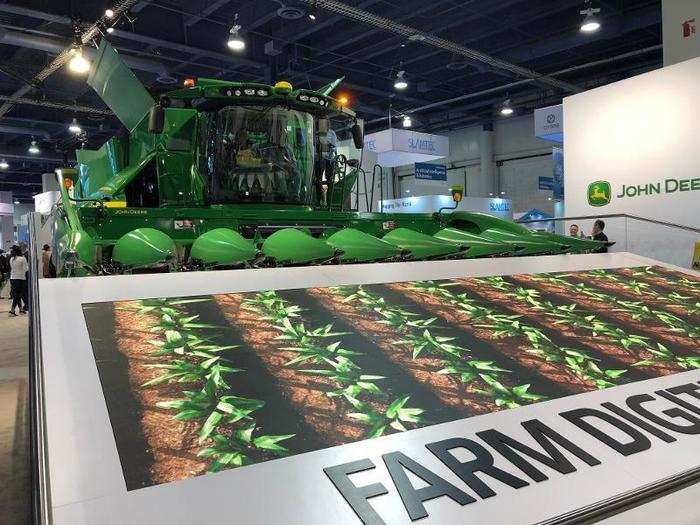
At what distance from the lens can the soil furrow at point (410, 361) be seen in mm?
1747

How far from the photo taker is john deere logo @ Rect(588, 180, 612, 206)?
8469mm

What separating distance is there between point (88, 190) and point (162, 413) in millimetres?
6502

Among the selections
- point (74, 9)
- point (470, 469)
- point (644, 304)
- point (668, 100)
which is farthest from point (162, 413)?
point (74, 9)

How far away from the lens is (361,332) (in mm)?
2084

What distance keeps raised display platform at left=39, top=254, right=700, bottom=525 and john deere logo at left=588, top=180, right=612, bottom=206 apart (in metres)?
6.40

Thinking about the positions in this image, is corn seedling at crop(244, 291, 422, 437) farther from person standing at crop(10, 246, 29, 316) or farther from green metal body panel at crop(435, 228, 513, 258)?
person standing at crop(10, 246, 29, 316)

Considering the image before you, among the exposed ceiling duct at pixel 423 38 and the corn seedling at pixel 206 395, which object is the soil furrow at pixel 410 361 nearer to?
the corn seedling at pixel 206 395

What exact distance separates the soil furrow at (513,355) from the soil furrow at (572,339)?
0.73ft

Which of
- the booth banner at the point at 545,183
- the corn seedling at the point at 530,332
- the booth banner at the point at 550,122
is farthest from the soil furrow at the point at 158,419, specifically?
the booth banner at the point at 545,183

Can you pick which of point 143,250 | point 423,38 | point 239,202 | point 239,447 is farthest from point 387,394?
point 423,38

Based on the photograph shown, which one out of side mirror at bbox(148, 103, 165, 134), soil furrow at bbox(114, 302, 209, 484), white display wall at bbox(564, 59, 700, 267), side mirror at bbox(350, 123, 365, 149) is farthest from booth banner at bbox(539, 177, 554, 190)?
soil furrow at bbox(114, 302, 209, 484)

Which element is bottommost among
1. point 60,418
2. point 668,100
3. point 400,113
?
point 60,418

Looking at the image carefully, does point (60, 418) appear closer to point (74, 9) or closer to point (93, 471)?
point (93, 471)

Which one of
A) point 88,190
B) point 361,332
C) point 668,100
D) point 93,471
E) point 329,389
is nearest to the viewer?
point 93,471
